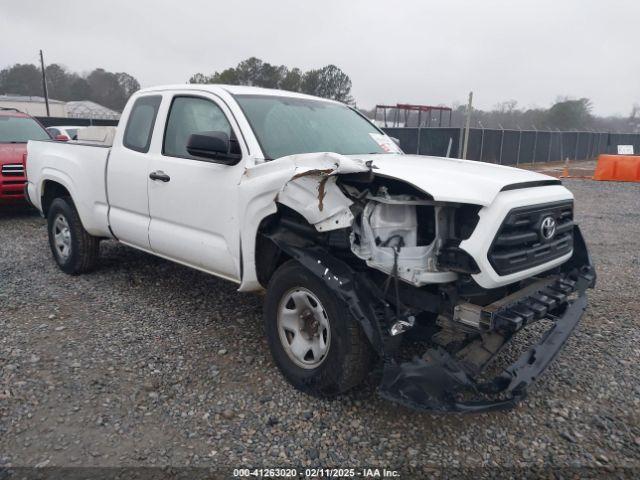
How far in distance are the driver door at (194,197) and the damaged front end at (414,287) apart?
2.20 ft

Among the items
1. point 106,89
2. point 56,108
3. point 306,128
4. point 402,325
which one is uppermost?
point 106,89

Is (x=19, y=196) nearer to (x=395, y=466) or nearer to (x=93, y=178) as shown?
(x=93, y=178)

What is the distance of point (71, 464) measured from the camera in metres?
2.66

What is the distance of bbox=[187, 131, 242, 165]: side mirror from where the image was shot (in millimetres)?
3477

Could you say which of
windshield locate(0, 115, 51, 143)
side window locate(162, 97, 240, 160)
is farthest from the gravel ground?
windshield locate(0, 115, 51, 143)

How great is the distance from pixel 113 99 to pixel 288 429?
2930 inches

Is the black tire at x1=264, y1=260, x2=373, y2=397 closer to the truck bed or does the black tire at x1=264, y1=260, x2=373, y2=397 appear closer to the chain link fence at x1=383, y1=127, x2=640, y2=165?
the truck bed

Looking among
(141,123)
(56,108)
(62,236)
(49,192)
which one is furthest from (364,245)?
(56,108)

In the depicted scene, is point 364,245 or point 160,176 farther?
point 160,176

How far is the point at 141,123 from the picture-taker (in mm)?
4707

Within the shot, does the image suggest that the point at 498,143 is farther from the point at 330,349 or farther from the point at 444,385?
the point at 444,385

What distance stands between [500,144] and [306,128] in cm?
1950

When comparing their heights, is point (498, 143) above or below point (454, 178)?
below

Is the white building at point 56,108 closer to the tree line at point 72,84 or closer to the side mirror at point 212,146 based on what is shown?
the tree line at point 72,84
